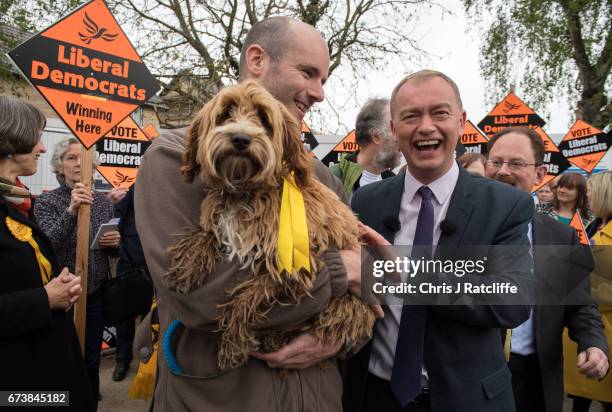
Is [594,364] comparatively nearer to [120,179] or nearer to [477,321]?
[477,321]

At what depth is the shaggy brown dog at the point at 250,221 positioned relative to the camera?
1.72 meters

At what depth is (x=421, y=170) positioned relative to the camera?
227 centimetres

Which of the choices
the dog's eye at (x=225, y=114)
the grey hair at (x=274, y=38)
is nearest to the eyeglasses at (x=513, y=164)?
the grey hair at (x=274, y=38)

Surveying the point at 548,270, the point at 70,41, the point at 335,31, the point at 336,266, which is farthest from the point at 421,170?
the point at 335,31

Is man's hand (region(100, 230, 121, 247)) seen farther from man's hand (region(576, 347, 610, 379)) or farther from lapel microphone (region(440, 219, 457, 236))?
man's hand (region(576, 347, 610, 379))

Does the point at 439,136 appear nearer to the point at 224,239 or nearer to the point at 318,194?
the point at 318,194

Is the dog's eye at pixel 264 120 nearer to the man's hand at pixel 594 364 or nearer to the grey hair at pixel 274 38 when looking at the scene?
the grey hair at pixel 274 38

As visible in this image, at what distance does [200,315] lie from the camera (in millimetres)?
1661

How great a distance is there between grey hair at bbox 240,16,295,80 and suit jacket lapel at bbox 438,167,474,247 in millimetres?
1100

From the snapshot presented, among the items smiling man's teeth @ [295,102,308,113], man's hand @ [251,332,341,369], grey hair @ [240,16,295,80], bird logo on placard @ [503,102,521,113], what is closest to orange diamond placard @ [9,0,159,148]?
grey hair @ [240,16,295,80]

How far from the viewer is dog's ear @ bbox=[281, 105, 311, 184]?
190 centimetres

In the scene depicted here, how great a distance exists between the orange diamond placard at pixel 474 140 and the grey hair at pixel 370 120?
4655 millimetres

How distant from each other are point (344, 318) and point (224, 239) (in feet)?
1.95

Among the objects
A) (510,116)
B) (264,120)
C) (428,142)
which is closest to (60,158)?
(264,120)
